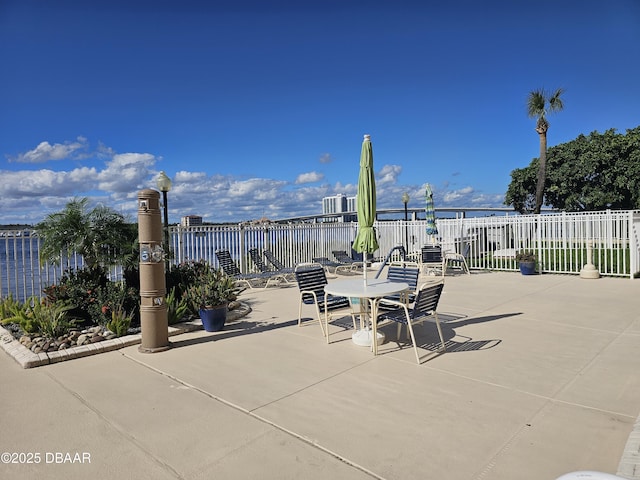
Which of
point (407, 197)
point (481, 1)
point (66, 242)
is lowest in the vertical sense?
point (66, 242)

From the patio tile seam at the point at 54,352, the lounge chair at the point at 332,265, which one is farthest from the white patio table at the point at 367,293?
the lounge chair at the point at 332,265

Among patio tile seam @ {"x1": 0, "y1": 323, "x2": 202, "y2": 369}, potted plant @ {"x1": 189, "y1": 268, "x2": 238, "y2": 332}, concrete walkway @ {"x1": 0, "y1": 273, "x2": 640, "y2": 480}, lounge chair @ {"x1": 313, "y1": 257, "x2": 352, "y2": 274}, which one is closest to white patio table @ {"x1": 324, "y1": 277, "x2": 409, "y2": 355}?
concrete walkway @ {"x1": 0, "y1": 273, "x2": 640, "y2": 480}

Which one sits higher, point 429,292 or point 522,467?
point 429,292

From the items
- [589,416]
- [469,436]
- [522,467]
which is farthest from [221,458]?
[589,416]

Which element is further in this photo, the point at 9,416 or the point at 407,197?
the point at 407,197

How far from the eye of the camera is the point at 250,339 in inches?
220

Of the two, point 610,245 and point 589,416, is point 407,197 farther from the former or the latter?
point 589,416

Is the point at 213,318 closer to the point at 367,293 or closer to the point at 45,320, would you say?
the point at 45,320

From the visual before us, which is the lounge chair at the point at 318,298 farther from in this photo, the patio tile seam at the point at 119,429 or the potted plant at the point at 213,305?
the patio tile seam at the point at 119,429

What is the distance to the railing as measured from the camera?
7082 mm

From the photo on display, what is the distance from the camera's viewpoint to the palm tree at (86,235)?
21.3 feet

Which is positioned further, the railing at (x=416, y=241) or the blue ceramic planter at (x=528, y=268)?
the blue ceramic planter at (x=528, y=268)

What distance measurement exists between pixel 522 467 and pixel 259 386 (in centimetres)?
228

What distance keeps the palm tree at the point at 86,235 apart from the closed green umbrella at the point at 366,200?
3.78 m
